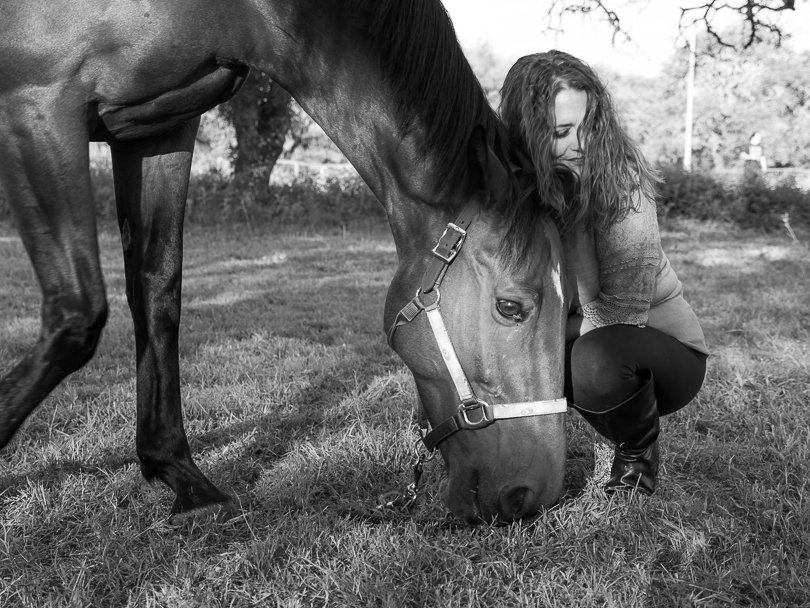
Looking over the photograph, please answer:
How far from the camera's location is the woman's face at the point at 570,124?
87.0 inches

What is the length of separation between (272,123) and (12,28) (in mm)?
10912

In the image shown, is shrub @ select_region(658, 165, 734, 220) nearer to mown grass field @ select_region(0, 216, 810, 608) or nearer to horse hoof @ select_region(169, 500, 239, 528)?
mown grass field @ select_region(0, 216, 810, 608)

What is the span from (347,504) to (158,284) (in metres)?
0.98

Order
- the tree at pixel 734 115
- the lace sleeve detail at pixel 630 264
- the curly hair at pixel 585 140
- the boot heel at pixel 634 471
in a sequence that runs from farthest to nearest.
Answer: the tree at pixel 734 115
the boot heel at pixel 634 471
the lace sleeve detail at pixel 630 264
the curly hair at pixel 585 140

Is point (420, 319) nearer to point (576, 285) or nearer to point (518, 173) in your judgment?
point (518, 173)

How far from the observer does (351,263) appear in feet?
26.3

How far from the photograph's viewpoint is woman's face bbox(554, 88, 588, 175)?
7.25ft

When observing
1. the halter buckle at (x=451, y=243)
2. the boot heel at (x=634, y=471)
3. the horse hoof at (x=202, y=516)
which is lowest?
the boot heel at (x=634, y=471)

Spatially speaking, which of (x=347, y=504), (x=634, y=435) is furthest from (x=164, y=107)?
(x=634, y=435)

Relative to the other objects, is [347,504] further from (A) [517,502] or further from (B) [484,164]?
(B) [484,164]

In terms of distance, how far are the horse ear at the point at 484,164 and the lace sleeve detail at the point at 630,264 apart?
501mm

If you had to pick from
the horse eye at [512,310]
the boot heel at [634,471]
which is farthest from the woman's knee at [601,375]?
the horse eye at [512,310]

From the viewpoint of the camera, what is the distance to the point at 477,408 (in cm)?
196

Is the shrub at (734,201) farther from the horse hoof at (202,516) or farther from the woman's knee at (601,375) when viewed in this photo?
the horse hoof at (202,516)
